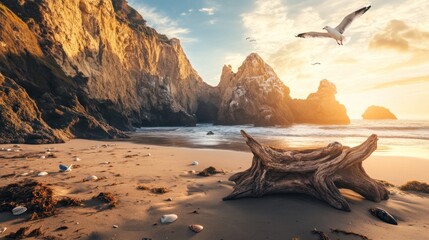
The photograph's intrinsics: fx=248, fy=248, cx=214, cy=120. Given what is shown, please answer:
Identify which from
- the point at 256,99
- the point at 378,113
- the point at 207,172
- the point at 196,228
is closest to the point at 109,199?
the point at 196,228

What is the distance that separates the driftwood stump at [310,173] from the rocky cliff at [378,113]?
13317 cm

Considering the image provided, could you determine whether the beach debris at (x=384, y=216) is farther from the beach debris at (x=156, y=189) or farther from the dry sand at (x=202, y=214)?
the beach debris at (x=156, y=189)

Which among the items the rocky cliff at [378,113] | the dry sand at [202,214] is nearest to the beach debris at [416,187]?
the dry sand at [202,214]

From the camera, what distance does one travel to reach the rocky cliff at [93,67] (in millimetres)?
17109

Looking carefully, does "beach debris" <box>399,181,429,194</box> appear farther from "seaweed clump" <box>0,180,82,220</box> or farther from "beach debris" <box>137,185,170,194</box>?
"seaweed clump" <box>0,180,82,220</box>

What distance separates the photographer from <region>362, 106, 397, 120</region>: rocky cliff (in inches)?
4491

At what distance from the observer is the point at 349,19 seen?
27.2ft

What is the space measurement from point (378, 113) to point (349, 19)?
437 ft

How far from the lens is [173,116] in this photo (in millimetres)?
56312

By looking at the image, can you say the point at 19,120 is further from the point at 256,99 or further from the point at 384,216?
the point at 256,99

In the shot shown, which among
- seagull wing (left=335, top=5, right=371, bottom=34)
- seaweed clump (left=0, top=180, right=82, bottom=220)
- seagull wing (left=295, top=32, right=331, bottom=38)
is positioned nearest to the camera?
seaweed clump (left=0, top=180, right=82, bottom=220)

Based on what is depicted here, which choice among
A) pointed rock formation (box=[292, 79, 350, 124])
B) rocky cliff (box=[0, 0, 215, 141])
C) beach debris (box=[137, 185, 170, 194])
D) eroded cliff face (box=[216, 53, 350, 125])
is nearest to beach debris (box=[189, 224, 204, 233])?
beach debris (box=[137, 185, 170, 194])

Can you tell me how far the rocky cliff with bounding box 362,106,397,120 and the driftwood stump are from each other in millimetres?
133174

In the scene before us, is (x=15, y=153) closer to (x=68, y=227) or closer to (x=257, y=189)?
(x=68, y=227)
